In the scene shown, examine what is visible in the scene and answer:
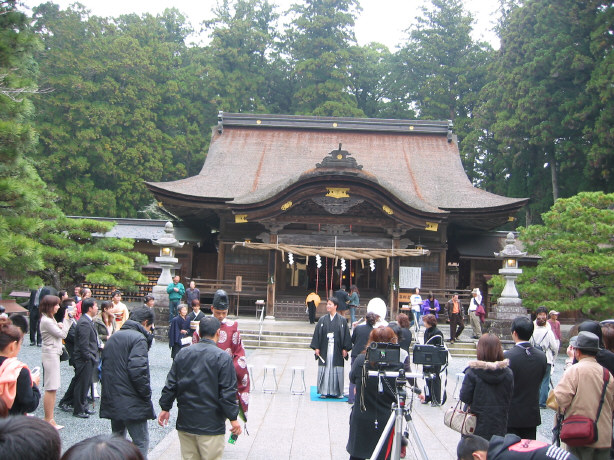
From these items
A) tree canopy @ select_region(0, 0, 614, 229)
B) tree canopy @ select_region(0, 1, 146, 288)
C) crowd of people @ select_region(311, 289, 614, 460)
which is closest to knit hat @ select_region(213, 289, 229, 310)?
crowd of people @ select_region(311, 289, 614, 460)

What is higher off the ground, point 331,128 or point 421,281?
point 331,128

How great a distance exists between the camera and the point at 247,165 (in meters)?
22.1

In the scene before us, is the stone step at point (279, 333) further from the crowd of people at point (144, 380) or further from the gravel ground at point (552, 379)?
the crowd of people at point (144, 380)

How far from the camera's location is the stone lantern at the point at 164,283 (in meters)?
13.8

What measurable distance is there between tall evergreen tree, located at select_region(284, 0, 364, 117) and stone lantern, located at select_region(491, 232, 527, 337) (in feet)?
67.3

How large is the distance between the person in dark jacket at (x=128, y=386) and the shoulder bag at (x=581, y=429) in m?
3.38

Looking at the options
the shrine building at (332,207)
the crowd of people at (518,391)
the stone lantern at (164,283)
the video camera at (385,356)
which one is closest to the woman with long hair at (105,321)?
the crowd of people at (518,391)

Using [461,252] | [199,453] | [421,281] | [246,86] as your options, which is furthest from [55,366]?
[246,86]

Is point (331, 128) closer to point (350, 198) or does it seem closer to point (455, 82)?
point (350, 198)

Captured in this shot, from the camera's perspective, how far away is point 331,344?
7.85m

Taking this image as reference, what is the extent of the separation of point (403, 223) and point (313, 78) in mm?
20910

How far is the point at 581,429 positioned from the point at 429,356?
126 cm

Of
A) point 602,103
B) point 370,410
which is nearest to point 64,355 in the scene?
point 370,410

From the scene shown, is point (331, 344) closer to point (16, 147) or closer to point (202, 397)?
point (202, 397)
